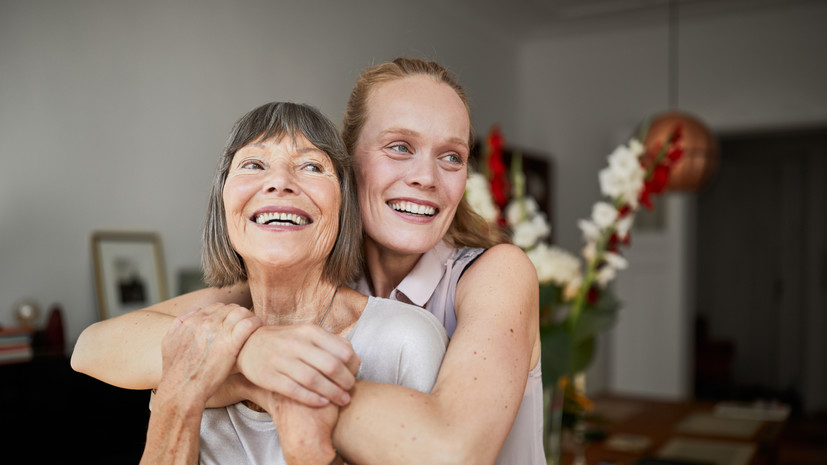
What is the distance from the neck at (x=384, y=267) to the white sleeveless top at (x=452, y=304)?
0.03m

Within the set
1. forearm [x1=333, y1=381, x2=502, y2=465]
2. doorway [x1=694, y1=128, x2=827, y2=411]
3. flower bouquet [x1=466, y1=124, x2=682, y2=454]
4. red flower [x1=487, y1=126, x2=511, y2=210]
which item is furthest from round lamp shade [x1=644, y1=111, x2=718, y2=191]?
doorway [x1=694, y1=128, x2=827, y2=411]

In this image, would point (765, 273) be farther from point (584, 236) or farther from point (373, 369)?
point (373, 369)

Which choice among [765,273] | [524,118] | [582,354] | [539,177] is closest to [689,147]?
[582,354]

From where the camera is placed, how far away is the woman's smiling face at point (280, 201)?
0.90m

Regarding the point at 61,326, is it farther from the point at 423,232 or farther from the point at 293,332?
the point at 293,332

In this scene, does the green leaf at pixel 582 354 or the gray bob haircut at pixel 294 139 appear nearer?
the gray bob haircut at pixel 294 139

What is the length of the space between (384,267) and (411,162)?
21 centimetres

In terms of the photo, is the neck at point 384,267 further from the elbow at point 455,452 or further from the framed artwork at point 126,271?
the framed artwork at point 126,271

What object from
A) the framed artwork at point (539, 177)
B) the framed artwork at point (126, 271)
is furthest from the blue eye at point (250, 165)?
the framed artwork at point (539, 177)

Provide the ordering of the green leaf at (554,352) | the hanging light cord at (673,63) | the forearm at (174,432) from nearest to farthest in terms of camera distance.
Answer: the forearm at (174,432) < the green leaf at (554,352) < the hanging light cord at (673,63)

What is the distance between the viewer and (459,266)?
1183 millimetres

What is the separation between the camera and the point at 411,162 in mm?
1164

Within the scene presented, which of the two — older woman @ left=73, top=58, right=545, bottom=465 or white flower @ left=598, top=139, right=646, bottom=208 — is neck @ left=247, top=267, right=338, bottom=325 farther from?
white flower @ left=598, top=139, right=646, bottom=208

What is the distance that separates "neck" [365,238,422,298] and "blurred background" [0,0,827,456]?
91 centimetres
